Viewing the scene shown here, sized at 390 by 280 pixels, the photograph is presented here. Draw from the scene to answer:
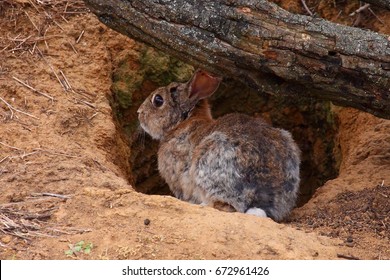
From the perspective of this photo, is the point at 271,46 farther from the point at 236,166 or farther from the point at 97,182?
the point at 97,182

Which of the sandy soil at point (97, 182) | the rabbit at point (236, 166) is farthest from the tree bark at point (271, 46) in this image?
the sandy soil at point (97, 182)

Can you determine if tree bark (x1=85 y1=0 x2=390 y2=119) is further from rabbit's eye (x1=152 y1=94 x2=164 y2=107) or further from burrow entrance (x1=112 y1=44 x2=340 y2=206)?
burrow entrance (x1=112 y1=44 x2=340 y2=206)

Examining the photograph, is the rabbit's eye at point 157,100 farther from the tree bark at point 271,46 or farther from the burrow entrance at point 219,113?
the tree bark at point 271,46

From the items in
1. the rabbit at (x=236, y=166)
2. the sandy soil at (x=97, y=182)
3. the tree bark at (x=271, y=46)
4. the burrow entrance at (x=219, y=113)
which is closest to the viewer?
the sandy soil at (x=97, y=182)

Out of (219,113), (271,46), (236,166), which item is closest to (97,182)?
(236,166)

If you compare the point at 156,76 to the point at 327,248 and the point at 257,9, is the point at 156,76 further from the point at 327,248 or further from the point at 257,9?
the point at 327,248

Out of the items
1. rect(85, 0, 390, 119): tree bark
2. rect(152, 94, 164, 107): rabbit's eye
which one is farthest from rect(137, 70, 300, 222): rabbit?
rect(85, 0, 390, 119): tree bark
